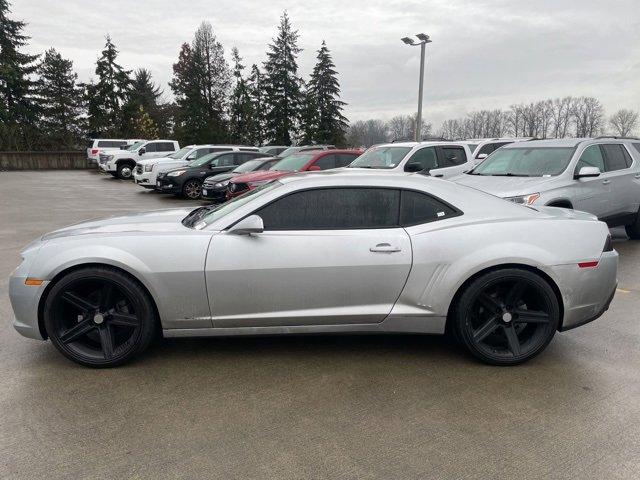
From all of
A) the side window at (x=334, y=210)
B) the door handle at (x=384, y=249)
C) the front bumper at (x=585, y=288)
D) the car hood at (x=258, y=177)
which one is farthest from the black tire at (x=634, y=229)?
the car hood at (x=258, y=177)

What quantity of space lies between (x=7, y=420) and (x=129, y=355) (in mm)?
821

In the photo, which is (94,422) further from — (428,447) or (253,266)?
(428,447)

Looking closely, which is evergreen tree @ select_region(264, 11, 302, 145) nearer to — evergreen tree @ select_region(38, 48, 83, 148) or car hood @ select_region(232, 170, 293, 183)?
evergreen tree @ select_region(38, 48, 83, 148)

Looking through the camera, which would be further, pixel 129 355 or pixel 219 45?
pixel 219 45

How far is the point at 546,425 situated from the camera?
9.11 ft

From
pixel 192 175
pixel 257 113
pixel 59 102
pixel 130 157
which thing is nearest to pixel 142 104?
pixel 59 102

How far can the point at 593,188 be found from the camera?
23.8ft

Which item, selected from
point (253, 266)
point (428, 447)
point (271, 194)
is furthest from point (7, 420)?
point (428, 447)

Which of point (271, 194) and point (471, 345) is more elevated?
point (271, 194)

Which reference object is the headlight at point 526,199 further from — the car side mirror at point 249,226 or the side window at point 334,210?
the car side mirror at point 249,226

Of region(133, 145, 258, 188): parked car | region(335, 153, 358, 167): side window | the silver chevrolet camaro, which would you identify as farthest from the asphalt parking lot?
region(133, 145, 258, 188): parked car

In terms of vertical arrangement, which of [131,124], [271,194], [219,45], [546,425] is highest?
[219,45]

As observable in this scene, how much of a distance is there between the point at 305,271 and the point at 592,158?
642cm

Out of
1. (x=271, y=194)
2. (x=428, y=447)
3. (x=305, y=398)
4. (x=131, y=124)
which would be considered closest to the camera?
(x=428, y=447)
